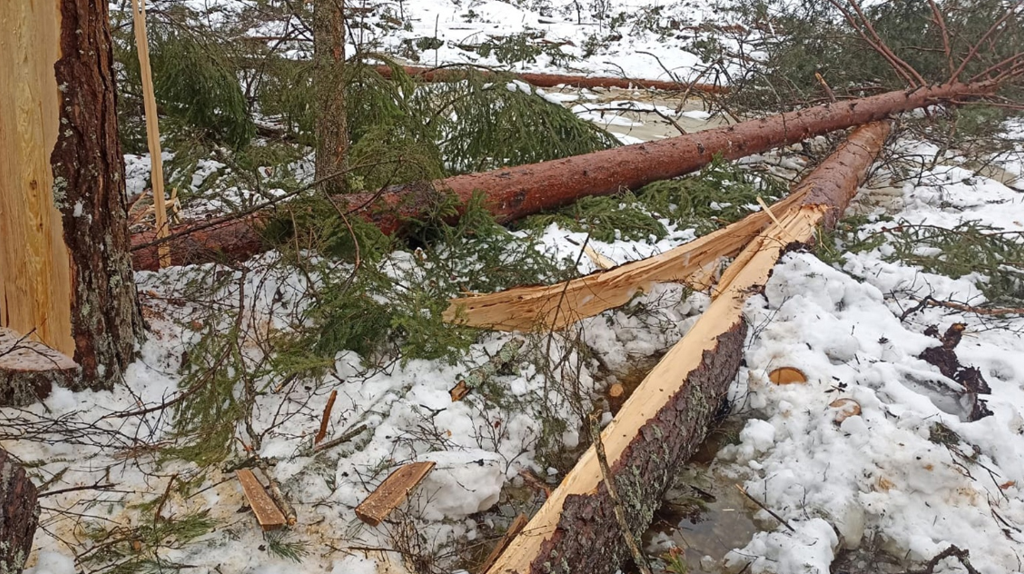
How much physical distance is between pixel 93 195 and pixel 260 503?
1.26m

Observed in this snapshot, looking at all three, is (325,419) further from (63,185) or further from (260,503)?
(63,185)

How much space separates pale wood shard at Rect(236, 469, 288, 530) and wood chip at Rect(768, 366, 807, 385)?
88.1 inches

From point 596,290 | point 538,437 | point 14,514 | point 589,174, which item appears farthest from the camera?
point 589,174

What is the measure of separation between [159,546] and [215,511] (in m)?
0.21

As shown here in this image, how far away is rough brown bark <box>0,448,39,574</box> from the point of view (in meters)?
1.54

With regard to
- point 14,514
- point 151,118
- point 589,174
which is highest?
point 151,118

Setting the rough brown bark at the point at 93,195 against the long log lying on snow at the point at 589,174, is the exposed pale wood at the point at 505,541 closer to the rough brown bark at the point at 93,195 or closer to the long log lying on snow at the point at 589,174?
the rough brown bark at the point at 93,195

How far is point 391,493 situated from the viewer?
2.20 metres

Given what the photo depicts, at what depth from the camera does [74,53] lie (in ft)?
7.02

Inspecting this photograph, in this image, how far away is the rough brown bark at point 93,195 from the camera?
2.15 metres

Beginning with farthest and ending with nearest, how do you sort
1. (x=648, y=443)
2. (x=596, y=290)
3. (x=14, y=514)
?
1. (x=596, y=290)
2. (x=648, y=443)
3. (x=14, y=514)

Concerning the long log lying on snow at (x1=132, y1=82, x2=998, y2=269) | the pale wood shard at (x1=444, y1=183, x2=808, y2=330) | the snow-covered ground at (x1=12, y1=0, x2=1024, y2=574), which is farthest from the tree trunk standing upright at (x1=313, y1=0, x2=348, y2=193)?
the pale wood shard at (x1=444, y1=183, x2=808, y2=330)


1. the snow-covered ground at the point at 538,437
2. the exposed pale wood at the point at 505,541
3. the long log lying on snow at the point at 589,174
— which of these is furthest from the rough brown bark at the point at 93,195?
the exposed pale wood at the point at 505,541

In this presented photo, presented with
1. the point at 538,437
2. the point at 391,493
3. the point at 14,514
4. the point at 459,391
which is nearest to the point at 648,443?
the point at 538,437
